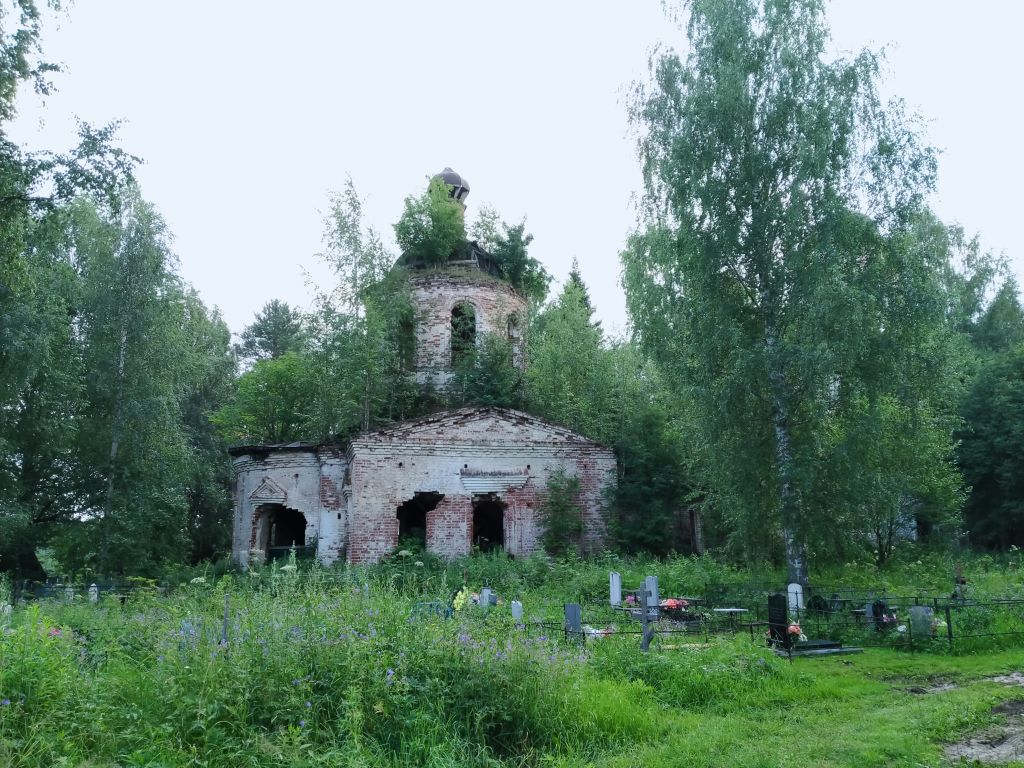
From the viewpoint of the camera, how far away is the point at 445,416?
22516 millimetres

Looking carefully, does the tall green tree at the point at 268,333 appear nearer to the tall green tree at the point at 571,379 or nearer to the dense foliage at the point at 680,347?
the dense foliage at the point at 680,347

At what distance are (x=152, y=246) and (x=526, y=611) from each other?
1825 cm

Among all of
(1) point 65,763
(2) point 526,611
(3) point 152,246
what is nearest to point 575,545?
(2) point 526,611

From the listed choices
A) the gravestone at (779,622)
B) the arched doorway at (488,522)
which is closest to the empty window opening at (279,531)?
the arched doorway at (488,522)

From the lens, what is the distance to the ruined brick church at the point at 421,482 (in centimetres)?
2173

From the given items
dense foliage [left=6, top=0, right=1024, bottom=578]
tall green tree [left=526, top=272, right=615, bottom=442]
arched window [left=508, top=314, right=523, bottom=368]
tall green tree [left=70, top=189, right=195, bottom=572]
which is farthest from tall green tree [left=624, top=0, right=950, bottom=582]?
tall green tree [left=70, top=189, right=195, bottom=572]

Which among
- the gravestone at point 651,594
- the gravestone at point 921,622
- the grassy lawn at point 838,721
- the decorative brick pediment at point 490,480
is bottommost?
the grassy lawn at point 838,721

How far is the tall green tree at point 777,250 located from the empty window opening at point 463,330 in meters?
10.1

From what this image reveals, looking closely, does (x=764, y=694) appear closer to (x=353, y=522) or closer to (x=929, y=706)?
(x=929, y=706)

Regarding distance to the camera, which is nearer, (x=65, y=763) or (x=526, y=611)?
(x=65, y=763)

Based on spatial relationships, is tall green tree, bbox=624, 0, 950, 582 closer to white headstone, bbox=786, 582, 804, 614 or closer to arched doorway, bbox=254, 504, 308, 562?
white headstone, bbox=786, 582, 804, 614

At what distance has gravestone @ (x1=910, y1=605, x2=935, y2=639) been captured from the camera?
11.3 metres

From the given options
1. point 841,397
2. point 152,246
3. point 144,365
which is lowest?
point 841,397

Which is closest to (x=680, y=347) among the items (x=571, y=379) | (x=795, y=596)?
(x=795, y=596)
